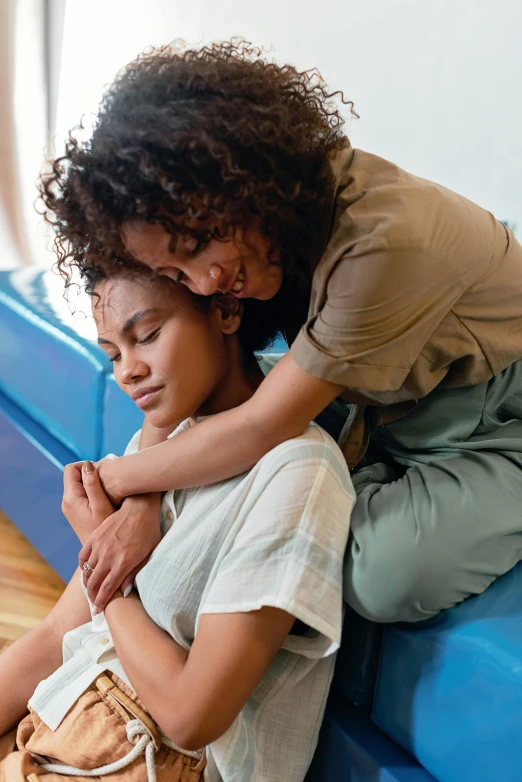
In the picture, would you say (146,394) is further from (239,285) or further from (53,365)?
(53,365)

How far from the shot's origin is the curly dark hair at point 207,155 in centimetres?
68

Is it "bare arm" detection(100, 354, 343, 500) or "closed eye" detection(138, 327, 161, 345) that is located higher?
"closed eye" detection(138, 327, 161, 345)

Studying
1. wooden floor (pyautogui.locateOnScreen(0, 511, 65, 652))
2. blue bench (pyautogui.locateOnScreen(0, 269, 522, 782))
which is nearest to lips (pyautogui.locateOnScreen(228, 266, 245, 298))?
blue bench (pyautogui.locateOnScreen(0, 269, 522, 782))

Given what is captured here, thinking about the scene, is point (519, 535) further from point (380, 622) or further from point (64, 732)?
point (64, 732)

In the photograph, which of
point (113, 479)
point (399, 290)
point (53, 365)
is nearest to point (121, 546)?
point (113, 479)

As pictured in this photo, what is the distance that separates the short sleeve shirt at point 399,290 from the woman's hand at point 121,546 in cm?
27

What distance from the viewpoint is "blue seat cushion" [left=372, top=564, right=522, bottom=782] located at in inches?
25.7

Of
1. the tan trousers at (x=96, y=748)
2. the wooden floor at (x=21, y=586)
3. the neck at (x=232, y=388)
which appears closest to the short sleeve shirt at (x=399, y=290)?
the neck at (x=232, y=388)

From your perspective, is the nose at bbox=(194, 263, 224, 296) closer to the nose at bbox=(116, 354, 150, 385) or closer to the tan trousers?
the nose at bbox=(116, 354, 150, 385)

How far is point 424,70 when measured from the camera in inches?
71.1

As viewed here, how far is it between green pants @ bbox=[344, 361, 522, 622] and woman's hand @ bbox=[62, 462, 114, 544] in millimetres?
306

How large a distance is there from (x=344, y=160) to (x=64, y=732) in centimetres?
66

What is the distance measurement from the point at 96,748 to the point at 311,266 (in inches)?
21.0

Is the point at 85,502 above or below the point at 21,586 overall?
above
